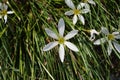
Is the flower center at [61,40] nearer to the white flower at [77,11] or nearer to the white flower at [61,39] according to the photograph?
the white flower at [61,39]

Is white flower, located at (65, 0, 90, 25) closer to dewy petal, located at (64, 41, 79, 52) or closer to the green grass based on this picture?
the green grass

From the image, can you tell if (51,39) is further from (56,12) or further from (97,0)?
(97,0)

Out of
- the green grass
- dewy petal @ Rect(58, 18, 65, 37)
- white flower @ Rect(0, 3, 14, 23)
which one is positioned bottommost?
the green grass

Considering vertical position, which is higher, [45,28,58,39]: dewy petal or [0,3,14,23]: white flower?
[0,3,14,23]: white flower

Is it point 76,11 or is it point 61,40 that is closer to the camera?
point 61,40

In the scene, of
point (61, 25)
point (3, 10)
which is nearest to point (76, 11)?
point (61, 25)

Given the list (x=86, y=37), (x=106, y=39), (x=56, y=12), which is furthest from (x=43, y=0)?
(x=106, y=39)

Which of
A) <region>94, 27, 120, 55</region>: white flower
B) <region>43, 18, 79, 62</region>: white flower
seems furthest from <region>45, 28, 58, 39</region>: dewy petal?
<region>94, 27, 120, 55</region>: white flower

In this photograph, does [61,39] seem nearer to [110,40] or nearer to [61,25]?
[61,25]

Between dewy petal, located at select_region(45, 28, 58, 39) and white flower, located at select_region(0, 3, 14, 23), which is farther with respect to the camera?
white flower, located at select_region(0, 3, 14, 23)

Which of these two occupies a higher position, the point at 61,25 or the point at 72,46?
the point at 61,25
